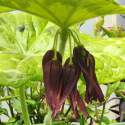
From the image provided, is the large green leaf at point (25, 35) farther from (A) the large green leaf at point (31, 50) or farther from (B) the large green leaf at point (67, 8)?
(B) the large green leaf at point (67, 8)

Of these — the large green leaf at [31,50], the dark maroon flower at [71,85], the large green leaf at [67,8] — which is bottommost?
the dark maroon flower at [71,85]

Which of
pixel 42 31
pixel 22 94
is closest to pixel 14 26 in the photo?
pixel 42 31

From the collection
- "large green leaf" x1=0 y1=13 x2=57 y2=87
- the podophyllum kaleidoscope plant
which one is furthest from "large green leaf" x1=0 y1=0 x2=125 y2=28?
"large green leaf" x1=0 y1=13 x2=57 y2=87

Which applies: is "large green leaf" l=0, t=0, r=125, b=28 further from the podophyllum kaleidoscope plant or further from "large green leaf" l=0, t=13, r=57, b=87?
"large green leaf" l=0, t=13, r=57, b=87

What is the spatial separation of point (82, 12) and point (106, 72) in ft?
0.36

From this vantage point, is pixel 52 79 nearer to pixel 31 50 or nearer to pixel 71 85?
pixel 71 85

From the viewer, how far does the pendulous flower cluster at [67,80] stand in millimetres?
230

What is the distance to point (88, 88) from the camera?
0.25 metres

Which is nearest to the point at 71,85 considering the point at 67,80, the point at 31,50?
the point at 67,80

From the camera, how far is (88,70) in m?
0.25

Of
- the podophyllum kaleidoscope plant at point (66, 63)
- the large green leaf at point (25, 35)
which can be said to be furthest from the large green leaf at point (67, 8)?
the large green leaf at point (25, 35)

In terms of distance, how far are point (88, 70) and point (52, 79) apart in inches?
1.8

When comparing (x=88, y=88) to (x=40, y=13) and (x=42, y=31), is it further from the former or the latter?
(x=42, y=31)

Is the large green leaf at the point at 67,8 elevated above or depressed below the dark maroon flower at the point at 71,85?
above
